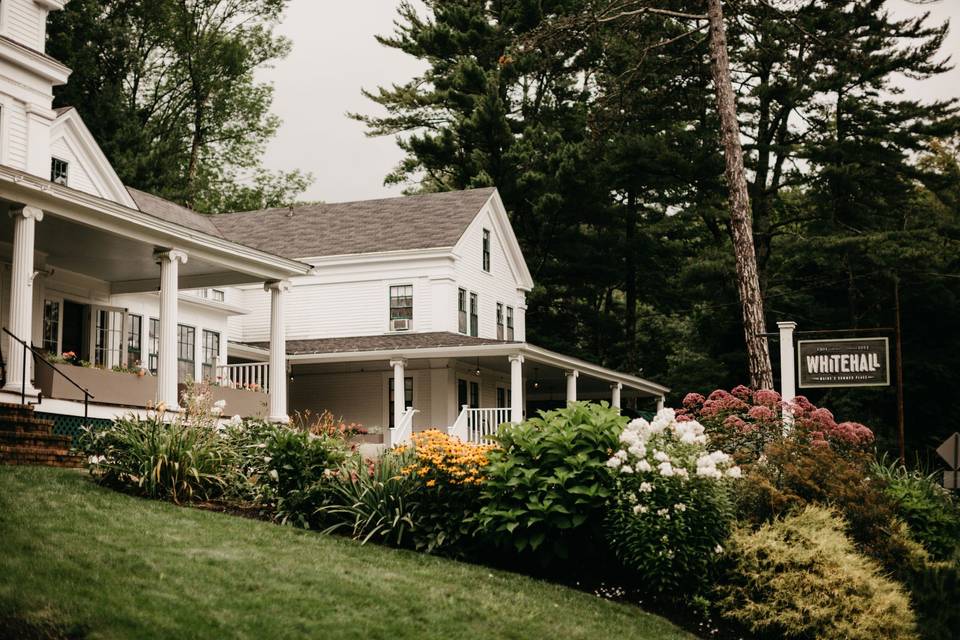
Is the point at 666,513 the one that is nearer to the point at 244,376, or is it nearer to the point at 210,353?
the point at 210,353

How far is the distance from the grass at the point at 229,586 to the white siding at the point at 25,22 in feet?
38.5

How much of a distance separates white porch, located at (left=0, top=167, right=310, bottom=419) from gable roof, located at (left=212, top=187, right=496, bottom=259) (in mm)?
7179

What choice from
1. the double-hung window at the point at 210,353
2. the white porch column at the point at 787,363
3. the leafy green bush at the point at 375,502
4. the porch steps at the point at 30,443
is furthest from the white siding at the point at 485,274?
the leafy green bush at the point at 375,502

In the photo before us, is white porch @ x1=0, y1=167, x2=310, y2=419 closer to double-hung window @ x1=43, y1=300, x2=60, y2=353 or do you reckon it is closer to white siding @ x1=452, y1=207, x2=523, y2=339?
double-hung window @ x1=43, y1=300, x2=60, y2=353

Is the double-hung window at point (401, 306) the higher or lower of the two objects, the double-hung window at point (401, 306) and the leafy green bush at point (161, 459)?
the higher

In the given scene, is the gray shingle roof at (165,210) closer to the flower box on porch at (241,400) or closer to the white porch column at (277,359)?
the white porch column at (277,359)

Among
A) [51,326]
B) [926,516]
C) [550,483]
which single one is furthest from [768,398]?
[51,326]

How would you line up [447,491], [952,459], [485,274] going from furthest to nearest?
[485,274]
[952,459]
[447,491]

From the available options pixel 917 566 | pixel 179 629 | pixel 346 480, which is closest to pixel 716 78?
pixel 917 566

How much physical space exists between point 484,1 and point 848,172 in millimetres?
17857

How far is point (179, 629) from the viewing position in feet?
23.3

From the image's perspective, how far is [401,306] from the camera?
30.6 m

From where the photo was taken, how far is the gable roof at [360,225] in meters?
31.3

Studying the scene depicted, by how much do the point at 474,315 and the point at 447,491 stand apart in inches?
834
